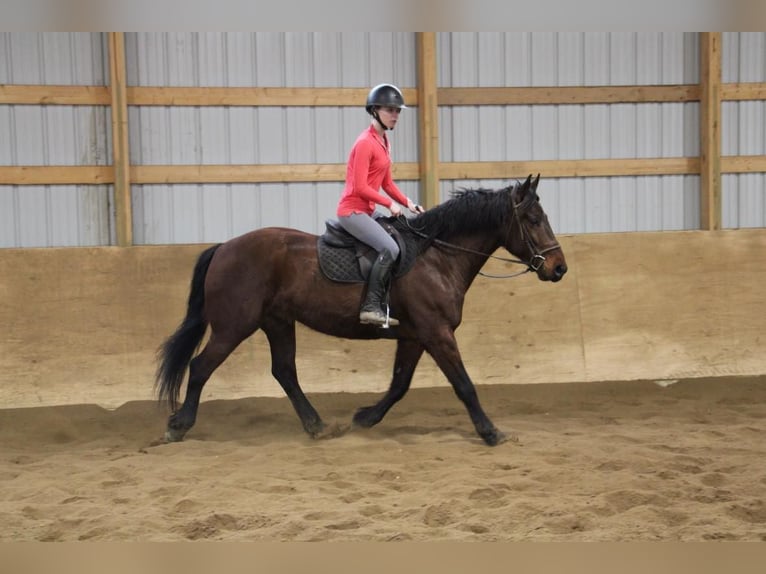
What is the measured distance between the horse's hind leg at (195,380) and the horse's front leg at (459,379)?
58.1 inches

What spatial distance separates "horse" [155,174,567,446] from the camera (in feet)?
20.4

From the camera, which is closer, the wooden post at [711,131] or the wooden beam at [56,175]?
the wooden beam at [56,175]

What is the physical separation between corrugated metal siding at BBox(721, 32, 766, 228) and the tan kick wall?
0.75 meters

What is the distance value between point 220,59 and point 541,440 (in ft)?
15.4

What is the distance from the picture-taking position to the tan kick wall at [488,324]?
7457 millimetres

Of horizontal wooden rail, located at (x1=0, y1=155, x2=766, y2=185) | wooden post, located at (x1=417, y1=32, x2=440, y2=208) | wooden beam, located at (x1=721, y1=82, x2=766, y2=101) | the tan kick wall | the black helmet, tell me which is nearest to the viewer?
the black helmet

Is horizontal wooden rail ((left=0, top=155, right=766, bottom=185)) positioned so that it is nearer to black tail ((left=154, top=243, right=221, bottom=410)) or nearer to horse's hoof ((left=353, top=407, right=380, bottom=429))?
black tail ((left=154, top=243, right=221, bottom=410))

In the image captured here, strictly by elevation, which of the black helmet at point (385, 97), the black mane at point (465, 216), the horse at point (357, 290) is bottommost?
the horse at point (357, 290)

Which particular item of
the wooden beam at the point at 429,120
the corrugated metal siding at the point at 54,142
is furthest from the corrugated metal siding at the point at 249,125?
→ the corrugated metal siding at the point at 54,142

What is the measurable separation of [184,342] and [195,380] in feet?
0.99

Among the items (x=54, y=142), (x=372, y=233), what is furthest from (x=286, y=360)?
(x=54, y=142)

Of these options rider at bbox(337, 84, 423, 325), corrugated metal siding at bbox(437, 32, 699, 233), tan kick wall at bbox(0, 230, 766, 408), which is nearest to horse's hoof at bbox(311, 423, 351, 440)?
rider at bbox(337, 84, 423, 325)

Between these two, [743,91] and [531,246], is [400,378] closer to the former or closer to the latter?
[531,246]

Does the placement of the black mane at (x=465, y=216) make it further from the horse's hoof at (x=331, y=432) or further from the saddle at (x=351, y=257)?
the horse's hoof at (x=331, y=432)
